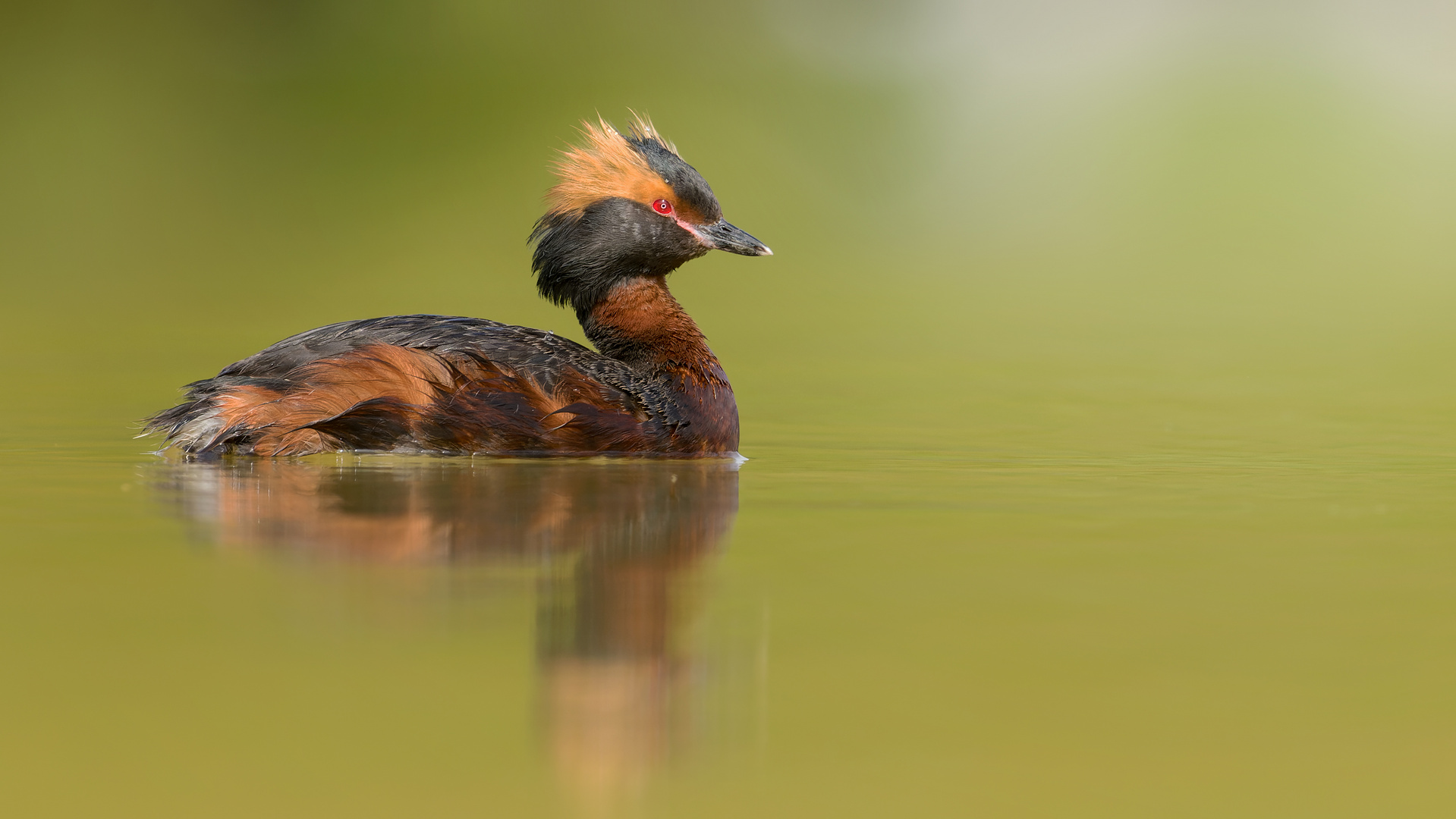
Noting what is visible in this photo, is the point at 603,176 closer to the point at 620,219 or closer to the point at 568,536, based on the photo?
the point at 620,219

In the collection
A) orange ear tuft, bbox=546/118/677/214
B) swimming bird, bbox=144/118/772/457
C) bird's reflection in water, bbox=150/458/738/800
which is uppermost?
orange ear tuft, bbox=546/118/677/214

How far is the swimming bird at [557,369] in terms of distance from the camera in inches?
279

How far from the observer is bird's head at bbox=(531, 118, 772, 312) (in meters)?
8.08

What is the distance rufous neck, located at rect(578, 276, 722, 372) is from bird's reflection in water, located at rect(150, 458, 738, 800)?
0.75 m

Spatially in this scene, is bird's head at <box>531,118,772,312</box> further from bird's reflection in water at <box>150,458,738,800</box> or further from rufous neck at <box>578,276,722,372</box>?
bird's reflection in water at <box>150,458,738,800</box>

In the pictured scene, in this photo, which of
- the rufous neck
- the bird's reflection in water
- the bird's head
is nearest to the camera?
the bird's reflection in water

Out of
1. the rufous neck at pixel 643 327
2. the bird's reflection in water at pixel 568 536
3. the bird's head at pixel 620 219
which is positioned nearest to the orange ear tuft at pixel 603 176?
the bird's head at pixel 620 219

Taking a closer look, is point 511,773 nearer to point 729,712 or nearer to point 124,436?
point 729,712

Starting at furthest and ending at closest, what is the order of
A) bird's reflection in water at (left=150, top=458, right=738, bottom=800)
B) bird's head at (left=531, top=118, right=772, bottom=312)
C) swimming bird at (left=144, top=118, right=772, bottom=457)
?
bird's head at (left=531, top=118, right=772, bottom=312)
swimming bird at (left=144, top=118, right=772, bottom=457)
bird's reflection in water at (left=150, top=458, right=738, bottom=800)

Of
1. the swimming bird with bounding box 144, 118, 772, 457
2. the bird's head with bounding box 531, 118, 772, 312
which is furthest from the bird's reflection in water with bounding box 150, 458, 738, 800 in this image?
the bird's head with bounding box 531, 118, 772, 312

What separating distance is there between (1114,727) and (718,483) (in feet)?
11.4

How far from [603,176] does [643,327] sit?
827 millimetres

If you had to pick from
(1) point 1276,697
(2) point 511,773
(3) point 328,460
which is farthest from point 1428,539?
(3) point 328,460

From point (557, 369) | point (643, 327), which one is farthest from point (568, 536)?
point (643, 327)
